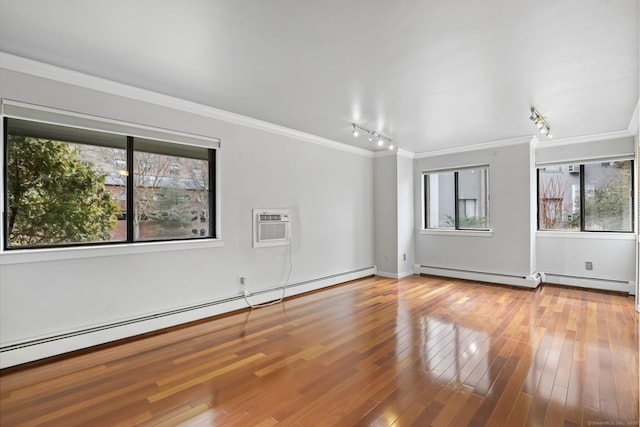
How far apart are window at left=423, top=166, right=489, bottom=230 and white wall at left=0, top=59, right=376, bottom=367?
1.64 m


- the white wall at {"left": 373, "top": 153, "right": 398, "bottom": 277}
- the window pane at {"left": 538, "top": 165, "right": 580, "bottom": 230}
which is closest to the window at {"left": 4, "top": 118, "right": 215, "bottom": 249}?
the white wall at {"left": 373, "top": 153, "right": 398, "bottom": 277}

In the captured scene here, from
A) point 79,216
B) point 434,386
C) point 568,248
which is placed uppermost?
point 79,216

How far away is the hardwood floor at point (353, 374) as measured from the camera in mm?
1955

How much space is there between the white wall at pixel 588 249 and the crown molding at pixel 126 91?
430 centimetres

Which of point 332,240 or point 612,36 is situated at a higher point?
point 612,36

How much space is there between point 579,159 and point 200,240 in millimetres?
Result: 5774

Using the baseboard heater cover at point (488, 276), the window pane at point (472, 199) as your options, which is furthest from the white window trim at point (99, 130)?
the window pane at point (472, 199)

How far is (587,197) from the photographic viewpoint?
5.15 meters

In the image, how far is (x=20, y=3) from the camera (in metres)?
1.86

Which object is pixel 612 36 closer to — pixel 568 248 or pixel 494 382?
pixel 494 382

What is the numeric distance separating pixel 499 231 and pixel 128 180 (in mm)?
5443

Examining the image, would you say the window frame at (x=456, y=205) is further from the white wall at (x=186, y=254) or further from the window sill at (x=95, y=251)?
the window sill at (x=95, y=251)

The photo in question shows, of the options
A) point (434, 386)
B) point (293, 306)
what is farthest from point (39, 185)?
point (434, 386)

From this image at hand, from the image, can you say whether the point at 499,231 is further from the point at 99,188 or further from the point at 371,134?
the point at 99,188
